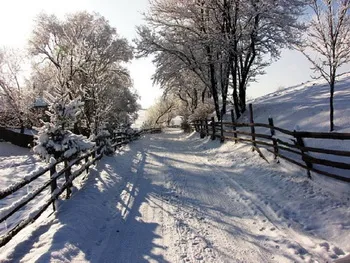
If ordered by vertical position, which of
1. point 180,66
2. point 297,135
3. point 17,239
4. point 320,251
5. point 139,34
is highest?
point 139,34

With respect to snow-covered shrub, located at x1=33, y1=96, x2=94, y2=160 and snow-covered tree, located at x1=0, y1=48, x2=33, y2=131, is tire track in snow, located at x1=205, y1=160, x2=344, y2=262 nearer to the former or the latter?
→ snow-covered shrub, located at x1=33, y1=96, x2=94, y2=160

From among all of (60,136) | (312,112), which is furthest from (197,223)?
(312,112)

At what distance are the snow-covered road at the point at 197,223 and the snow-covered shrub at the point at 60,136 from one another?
1.22 m

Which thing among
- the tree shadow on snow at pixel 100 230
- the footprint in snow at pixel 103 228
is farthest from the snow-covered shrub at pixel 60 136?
the footprint in snow at pixel 103 228

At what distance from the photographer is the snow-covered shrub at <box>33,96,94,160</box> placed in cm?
813

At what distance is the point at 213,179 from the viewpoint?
9.77 m

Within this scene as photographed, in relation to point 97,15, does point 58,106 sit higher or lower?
lower

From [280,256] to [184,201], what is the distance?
3255 mm

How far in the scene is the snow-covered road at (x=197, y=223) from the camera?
15.9ft

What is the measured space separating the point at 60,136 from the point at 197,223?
4.48m

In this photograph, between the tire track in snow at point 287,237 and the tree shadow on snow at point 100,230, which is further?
the tree shadow on snow at point 100,230

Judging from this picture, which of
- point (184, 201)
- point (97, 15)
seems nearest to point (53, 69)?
point (97, 15)

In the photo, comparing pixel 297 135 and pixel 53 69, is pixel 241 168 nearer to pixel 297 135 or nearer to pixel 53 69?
pixel 297 135

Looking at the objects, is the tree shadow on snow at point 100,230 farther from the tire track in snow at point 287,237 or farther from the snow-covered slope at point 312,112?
the snow-covered slope at point 312,112
